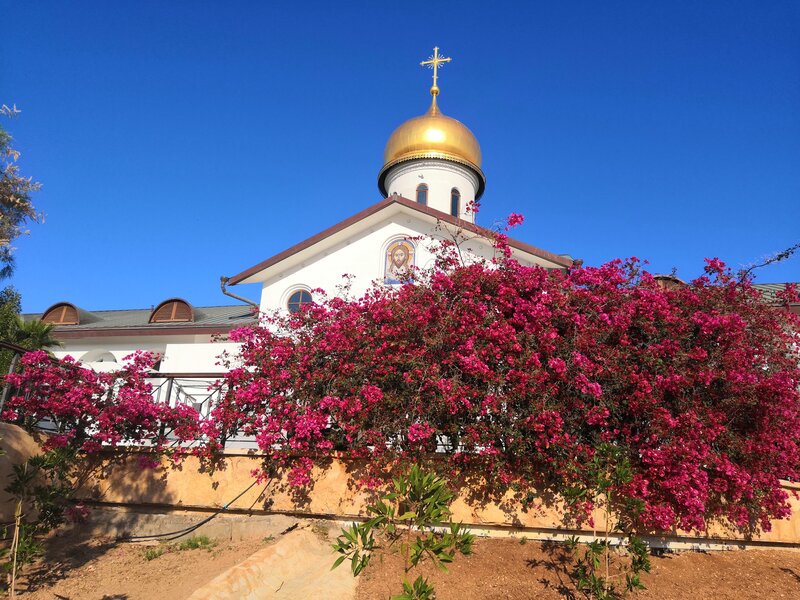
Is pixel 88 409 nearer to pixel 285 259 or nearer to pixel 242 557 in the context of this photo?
pixel 242 557

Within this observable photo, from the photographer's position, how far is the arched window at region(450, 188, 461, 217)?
20.2 meters

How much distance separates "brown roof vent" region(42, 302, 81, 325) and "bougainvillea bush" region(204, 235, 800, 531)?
46.3ft

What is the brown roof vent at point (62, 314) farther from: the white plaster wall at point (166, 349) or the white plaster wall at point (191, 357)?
the white plaster wall at point (191, 357)

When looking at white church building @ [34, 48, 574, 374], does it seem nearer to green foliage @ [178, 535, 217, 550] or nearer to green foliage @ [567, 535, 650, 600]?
green foliage @ [178, 535, 217, 550]

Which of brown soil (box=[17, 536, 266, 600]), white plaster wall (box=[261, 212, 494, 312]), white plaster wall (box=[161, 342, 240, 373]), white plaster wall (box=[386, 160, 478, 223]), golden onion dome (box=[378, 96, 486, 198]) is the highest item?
golden onion dome (box=[378, 96, 486, 198])

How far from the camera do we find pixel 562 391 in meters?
6.79

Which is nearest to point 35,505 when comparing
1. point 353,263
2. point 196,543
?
point 196,543

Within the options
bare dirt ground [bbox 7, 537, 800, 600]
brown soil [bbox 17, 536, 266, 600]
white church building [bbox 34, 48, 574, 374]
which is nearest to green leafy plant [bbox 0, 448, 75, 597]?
brown soil [bbox 17, 536, 266, 600]

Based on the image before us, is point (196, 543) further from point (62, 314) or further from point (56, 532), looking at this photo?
point (62, 314)

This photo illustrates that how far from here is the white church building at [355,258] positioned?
14.3 metres

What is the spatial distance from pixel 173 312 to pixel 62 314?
13.6 ft

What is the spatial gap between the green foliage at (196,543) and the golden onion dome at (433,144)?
1592 centimetres

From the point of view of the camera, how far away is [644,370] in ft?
22.2

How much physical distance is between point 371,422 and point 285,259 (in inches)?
338
